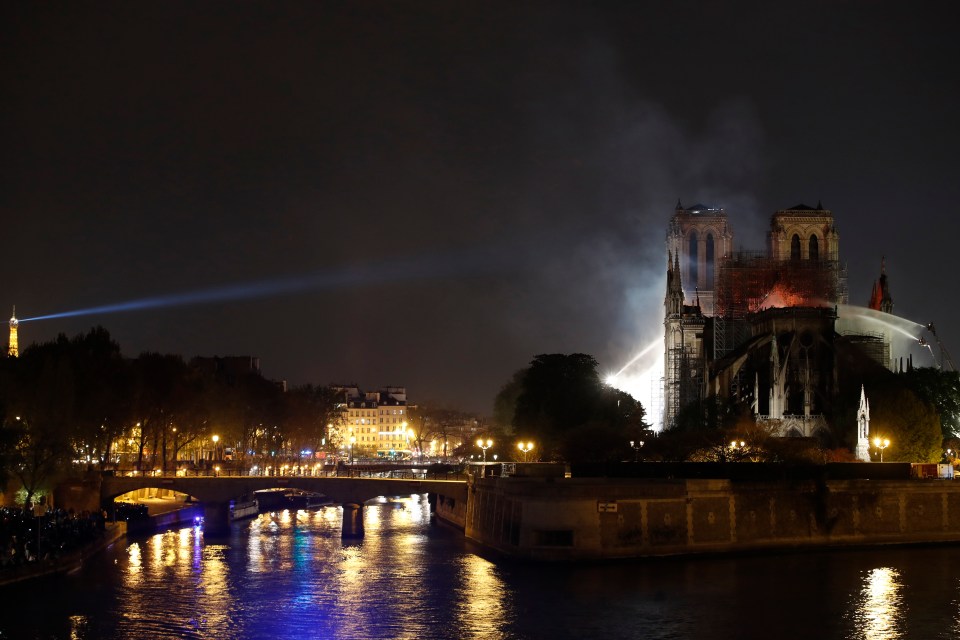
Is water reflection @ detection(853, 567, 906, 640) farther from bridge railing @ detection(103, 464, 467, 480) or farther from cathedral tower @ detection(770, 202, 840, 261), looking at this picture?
Answer: cathedral tower @ detection(770, 202, 840, 261)

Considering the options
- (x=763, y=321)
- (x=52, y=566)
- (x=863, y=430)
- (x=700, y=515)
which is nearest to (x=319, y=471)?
(x=763, y=321)

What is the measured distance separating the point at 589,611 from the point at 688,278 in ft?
276

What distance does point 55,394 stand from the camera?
65688mm

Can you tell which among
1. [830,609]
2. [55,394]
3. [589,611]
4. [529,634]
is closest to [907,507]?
[830,609]

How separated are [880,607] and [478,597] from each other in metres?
14.7

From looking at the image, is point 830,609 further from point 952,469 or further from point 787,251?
point 787,251

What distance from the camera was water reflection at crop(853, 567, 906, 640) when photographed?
38.2 m

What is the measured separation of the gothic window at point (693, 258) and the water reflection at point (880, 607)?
244 feet

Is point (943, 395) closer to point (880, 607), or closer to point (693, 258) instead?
point (880, 607)

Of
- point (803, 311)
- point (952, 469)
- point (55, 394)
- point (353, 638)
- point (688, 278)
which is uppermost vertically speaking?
point (688, 278)

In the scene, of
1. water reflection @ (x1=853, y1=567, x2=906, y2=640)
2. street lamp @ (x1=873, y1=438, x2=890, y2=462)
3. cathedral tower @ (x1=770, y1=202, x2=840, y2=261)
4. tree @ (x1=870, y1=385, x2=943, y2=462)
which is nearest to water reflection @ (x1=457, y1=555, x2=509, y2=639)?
water reflection @ (x1=853, y1=567, x2=906, y2=640)

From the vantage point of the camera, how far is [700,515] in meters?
53.7

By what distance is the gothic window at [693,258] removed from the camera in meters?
122

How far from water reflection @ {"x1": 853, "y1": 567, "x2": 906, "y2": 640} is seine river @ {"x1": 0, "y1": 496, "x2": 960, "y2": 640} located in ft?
0.32
